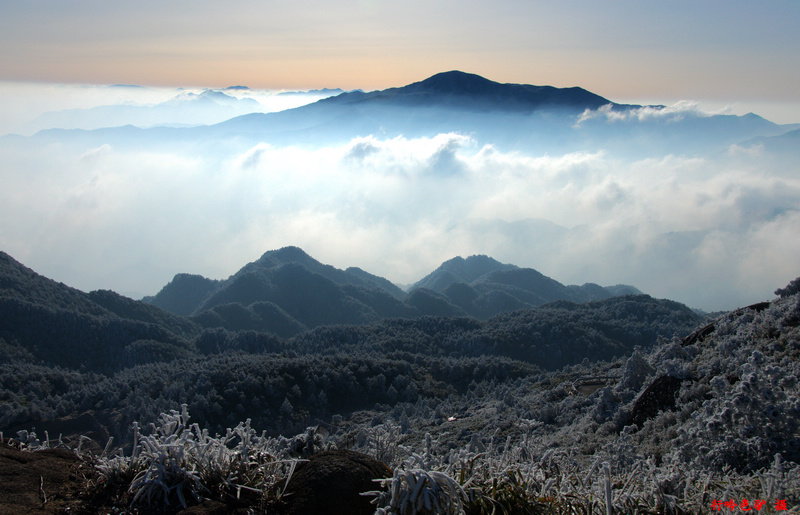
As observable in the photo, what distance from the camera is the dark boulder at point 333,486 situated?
11.4 ft

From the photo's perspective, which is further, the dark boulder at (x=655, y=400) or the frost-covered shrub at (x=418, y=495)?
the dark boulder at (x=655, y=400)

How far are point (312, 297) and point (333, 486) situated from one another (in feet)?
269

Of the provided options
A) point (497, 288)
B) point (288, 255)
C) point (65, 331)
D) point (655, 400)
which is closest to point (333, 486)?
point (655, 400)

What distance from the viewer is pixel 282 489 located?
366 cm

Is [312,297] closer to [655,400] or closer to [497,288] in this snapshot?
[497,288]

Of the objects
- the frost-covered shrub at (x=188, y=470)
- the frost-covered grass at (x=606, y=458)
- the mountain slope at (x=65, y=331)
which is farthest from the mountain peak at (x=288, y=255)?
the frost-covered shrub at (x=188, y=470)

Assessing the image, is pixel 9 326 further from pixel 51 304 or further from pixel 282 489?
pixel 282 489

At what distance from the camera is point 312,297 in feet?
276

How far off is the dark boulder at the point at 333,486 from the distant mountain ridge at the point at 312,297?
68720 millimetres

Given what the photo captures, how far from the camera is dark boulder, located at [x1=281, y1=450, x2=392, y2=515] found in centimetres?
348

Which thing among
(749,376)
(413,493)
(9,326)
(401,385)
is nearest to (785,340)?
(749,376)

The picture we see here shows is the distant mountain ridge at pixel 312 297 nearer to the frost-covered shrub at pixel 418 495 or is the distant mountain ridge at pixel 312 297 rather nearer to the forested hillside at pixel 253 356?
the forested hillside at pixel 253 356

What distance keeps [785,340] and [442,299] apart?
75.9 meters

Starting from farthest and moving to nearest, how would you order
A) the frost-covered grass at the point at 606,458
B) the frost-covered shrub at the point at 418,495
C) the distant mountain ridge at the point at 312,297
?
the distant mountain ridge at the point at 312,297 < the frost-covered grass at the point at 606,458 < the frost-covered shrub at the point at 418,495
